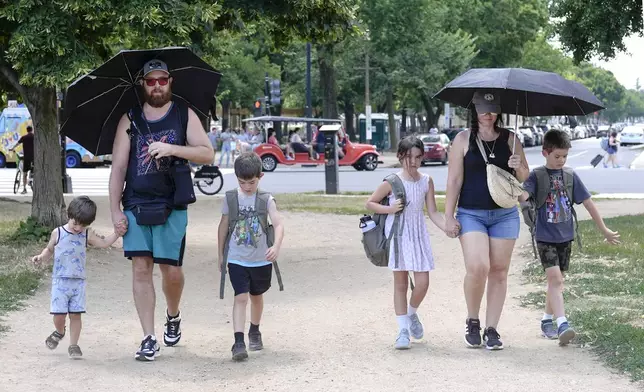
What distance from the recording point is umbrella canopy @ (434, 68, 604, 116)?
722 cm

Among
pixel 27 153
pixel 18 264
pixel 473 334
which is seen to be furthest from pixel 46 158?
pixel 27 153

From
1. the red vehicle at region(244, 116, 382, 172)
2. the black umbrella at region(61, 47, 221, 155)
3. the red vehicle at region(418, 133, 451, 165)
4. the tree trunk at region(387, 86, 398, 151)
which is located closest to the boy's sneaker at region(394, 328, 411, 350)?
the black umbrella at region(61, 47, 221, 155)

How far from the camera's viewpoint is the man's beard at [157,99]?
7.17 meters

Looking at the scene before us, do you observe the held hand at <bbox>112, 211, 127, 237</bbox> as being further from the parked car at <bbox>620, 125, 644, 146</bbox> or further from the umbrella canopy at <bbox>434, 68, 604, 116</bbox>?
the parked car at <bbox>620, 125, 644, 146</bbox>

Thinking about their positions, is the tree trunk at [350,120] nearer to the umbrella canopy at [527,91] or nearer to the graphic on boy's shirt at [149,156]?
the umbrella canopy at [527,91]

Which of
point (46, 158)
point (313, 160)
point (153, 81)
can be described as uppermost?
point (153, 81)

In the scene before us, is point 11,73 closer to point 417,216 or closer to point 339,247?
point 339,247

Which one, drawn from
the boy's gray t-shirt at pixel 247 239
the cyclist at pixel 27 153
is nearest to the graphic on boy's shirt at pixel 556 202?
the boy's gray t-shirt at pixel 247 239

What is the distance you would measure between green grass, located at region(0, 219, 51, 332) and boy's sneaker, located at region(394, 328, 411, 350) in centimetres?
294

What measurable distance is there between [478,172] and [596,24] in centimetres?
994

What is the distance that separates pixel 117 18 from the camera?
11.4m

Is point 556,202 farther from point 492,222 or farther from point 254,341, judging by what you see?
point 254,341

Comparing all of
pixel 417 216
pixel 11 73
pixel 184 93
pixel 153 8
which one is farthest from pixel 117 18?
pixel 417 216

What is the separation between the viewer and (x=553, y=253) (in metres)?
7.68
